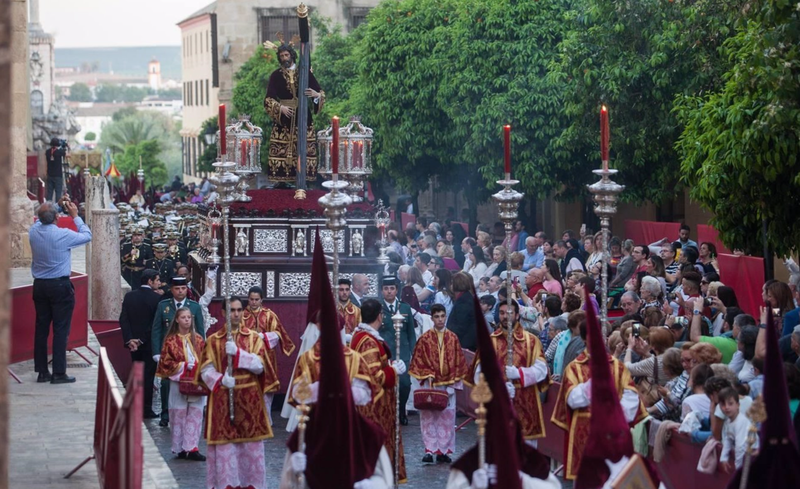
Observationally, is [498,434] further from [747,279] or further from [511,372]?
[747,279]

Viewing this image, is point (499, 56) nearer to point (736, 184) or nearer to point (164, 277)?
point (164, 277)

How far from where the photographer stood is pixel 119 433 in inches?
320

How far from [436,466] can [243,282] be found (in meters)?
4.28

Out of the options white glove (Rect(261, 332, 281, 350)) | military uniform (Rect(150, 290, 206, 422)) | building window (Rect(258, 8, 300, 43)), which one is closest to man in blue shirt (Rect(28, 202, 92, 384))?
military uniform (Rect(150, 290, 206, 422))

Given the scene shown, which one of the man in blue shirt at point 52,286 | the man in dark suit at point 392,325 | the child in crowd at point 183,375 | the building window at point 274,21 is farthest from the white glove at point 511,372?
the building window at point 274,21

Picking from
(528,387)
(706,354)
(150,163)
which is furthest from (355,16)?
(706,354)

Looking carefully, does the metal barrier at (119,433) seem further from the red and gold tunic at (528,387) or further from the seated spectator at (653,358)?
the seated spectator at (653,358)

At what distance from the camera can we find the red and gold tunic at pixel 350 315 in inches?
540

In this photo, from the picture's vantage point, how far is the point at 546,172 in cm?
2553

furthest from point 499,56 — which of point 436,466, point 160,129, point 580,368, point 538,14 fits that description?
point 160,129

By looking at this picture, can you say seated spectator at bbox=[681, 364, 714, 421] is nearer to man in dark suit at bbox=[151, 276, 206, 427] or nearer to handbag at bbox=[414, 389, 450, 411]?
handbag at bbox=[414, 389, 450, 411]

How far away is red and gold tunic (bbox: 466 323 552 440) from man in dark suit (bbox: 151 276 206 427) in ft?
9.86

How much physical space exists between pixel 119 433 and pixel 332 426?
1.23 metres

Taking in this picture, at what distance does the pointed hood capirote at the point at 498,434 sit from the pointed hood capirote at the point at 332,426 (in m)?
0.63
